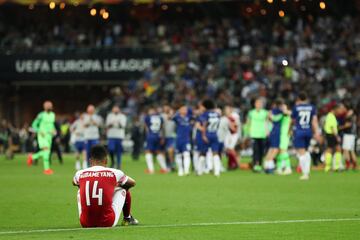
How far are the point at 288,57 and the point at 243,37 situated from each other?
465 centimetres

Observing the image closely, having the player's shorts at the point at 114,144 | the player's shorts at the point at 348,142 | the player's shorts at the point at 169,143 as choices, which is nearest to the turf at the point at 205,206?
the player's shorts at the point at 348,142

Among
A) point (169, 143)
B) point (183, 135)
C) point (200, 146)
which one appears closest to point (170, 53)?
point (169, 143)

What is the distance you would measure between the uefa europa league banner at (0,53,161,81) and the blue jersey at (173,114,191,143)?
2423cm

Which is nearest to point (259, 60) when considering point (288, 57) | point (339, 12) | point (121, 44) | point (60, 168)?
point (288, 57)

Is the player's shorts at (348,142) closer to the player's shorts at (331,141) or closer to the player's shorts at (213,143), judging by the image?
the player's shorts at (331,141)

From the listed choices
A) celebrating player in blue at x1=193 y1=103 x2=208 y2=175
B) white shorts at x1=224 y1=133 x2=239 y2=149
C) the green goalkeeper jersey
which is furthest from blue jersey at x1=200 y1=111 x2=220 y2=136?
the green goalkeeper jersey

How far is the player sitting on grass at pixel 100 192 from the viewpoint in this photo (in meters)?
15.1

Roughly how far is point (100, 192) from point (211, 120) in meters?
15.3

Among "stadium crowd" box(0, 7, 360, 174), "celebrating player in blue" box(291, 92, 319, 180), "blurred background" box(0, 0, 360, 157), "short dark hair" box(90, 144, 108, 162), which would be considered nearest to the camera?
"short dark hair" box(90, 144, 108, 162)

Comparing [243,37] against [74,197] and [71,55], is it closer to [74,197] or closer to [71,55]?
[71,55]

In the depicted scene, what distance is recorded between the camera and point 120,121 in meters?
34.1

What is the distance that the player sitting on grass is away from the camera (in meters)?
15.1

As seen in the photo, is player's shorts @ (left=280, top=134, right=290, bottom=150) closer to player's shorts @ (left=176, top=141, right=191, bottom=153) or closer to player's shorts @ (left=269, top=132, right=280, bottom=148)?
player's shorts @ (left=269, top=132, right=280, bottom=148)

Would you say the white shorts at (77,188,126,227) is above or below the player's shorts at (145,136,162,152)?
below
